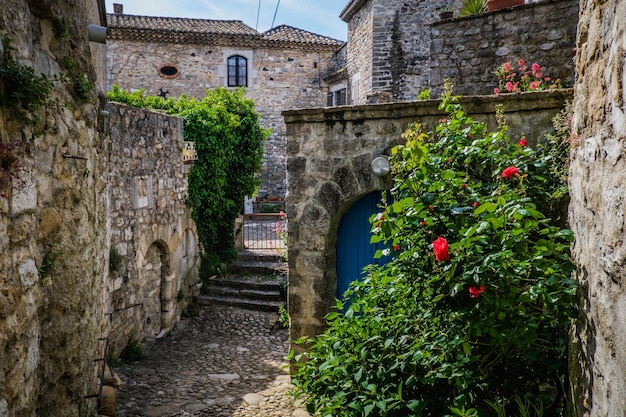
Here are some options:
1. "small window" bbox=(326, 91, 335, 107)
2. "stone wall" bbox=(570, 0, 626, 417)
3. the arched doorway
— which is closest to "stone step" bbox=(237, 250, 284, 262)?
the arched doorway

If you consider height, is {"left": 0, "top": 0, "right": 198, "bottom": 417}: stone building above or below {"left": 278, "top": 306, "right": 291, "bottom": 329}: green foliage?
above

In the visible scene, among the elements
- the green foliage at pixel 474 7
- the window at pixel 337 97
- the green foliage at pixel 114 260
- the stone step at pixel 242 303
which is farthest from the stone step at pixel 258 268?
the window at pixel 337 97

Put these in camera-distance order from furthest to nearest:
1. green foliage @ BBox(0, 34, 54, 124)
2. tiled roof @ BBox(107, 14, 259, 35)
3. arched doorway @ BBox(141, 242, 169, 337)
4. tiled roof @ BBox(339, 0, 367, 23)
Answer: tiled roof @ BBox(107, 14, 259, 35) → tiled roof @ BBox(339, 0, 367, 23) → arched doorway @ BBox(141, 242, 169, 337) → green foliage @ BBox(0, 34, 54, 124)

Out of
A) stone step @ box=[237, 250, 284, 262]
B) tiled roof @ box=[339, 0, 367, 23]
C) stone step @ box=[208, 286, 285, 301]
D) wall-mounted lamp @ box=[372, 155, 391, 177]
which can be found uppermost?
tiled roof @ box=[339, 0, 367, 23]

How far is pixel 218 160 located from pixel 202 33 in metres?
10.4

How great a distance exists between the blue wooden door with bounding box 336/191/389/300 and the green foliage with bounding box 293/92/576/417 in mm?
1957

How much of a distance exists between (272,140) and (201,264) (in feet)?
34.2

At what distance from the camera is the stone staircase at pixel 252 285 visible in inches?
369

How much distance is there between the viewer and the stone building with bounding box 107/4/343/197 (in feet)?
60.3

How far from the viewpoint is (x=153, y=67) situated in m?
18.6

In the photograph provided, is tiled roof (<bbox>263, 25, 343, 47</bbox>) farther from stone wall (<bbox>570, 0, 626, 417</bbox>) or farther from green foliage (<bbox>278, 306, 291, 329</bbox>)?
stone wall (<bbox>570, 0, 626, 417</bbox>)

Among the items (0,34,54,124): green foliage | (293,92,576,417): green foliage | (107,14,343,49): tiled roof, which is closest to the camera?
(0,34,54,124): green foliage

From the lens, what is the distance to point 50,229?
2939mm

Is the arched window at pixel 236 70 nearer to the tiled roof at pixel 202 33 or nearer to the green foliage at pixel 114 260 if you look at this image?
the tiled roof at pixel 202 33
